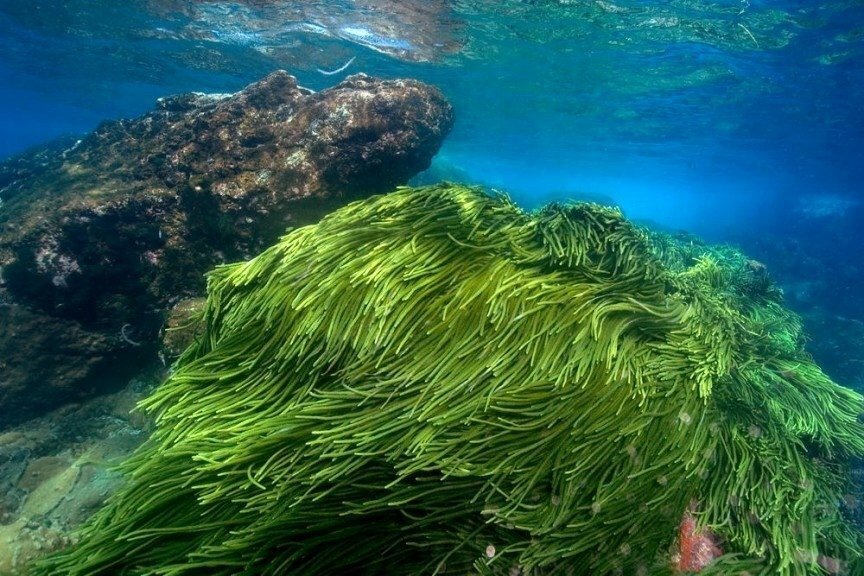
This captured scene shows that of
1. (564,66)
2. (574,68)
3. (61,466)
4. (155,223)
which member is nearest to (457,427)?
(61,466)

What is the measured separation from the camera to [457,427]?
8.45 ft

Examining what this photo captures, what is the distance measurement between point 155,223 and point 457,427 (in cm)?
560

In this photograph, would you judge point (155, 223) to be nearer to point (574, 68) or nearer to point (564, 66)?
point (564, 66)

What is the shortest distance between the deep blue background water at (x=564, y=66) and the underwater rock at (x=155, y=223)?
12819 millimetres

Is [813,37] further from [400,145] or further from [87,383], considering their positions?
[87,383]

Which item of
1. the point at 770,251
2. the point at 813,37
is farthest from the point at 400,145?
the point at 770,251

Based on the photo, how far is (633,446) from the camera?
8.78 feet

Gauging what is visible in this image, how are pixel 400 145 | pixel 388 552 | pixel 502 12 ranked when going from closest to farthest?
1. pixel 388 552
2. pixel 400 145
3. pixel 502 12

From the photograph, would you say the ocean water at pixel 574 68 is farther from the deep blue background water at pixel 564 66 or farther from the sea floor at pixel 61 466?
the sea floor at pixel 61 466

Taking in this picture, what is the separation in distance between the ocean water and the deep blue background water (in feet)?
0.42

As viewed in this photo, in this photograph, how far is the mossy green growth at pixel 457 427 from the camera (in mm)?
2383

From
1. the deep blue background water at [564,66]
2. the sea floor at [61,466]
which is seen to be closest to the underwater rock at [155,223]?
the sea floor at [61,466]

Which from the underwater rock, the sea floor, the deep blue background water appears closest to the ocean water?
the deep blue background water

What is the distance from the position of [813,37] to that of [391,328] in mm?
22879
